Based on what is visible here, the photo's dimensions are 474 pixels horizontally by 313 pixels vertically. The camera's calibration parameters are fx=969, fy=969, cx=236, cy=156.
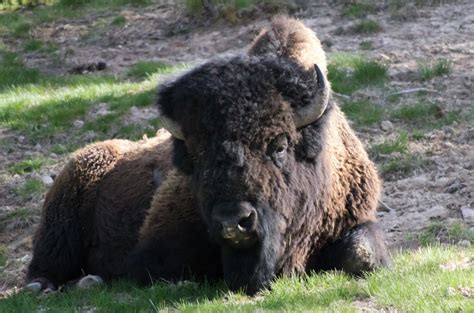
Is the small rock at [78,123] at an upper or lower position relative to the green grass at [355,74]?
lower

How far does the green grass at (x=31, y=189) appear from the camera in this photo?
11.9 metres

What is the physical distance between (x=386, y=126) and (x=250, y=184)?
565cm

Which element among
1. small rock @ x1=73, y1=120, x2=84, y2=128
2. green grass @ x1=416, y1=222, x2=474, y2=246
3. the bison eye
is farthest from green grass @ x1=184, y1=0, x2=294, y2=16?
the bison eye

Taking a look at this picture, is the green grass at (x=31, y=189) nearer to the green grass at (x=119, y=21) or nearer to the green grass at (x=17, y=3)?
the green grass at (x=119, y=21)

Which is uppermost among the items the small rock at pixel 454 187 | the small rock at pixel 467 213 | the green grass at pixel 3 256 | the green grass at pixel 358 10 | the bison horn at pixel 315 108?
the bison horn at pixel 315 108

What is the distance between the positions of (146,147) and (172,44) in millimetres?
8086

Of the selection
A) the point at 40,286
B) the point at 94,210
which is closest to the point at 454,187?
the point at 94,210

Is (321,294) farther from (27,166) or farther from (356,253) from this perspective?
(27,166)

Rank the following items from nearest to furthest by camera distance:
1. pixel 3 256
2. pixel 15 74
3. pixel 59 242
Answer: pixel 59 242 → pixel 3 256 → pixel 15 74

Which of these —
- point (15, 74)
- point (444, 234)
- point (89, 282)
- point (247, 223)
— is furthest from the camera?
point (15, 74)

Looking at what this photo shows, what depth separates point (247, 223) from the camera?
6.45 metres

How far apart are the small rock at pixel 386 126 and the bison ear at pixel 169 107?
5137mm

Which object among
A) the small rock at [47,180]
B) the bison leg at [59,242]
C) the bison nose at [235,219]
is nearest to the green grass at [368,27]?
the small rock at [47,180]

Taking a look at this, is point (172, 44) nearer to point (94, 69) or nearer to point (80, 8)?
point (94, 69)
